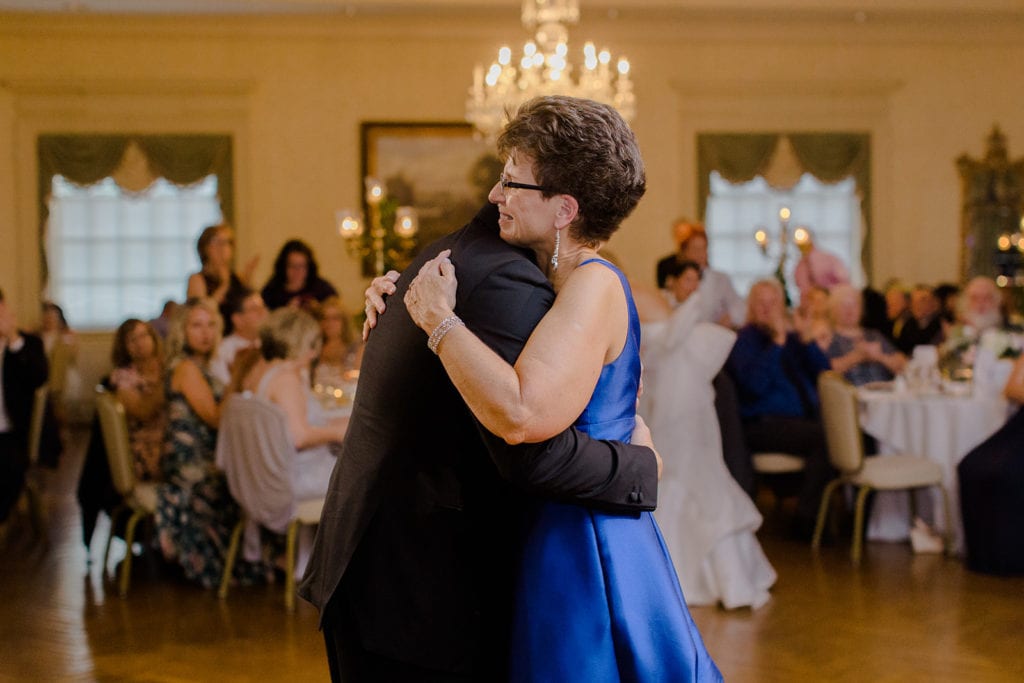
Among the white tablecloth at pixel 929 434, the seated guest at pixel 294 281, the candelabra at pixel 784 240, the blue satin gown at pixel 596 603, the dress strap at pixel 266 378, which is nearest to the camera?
the blue satin gown at pixel 596 603

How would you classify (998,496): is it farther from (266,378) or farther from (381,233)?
(266,378)

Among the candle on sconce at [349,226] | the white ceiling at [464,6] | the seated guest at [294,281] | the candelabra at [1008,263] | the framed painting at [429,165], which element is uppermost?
the white ceiling at [464,6]

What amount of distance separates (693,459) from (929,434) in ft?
5.99

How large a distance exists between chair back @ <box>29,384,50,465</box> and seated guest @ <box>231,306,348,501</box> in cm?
188

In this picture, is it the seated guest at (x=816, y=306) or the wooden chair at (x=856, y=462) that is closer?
the wooden chair at (x=856, y=462)

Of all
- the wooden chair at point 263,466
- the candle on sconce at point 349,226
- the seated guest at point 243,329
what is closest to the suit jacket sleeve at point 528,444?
the wooden chair at point 263,466

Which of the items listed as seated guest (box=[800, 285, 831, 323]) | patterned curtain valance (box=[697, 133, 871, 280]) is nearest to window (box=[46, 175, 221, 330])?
patterned curtain valance (box=[697, 133, 871, 280])

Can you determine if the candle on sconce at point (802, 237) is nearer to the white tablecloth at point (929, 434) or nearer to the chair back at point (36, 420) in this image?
the white tablecloth at point (929, 434)

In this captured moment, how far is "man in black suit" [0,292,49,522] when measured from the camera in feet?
21.5

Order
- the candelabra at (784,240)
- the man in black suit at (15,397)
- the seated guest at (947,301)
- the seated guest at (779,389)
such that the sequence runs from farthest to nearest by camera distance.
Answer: the candelabra at (784,240) < the seated guest at (947,301) < the seated guest at (779,389) < the man in black suit at (15,397)

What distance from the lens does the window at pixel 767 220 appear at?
12.5 meters

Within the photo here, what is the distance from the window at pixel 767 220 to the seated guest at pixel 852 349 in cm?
499

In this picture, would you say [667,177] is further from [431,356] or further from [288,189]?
[431,356]

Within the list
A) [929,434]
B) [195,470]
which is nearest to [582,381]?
[195,470]
